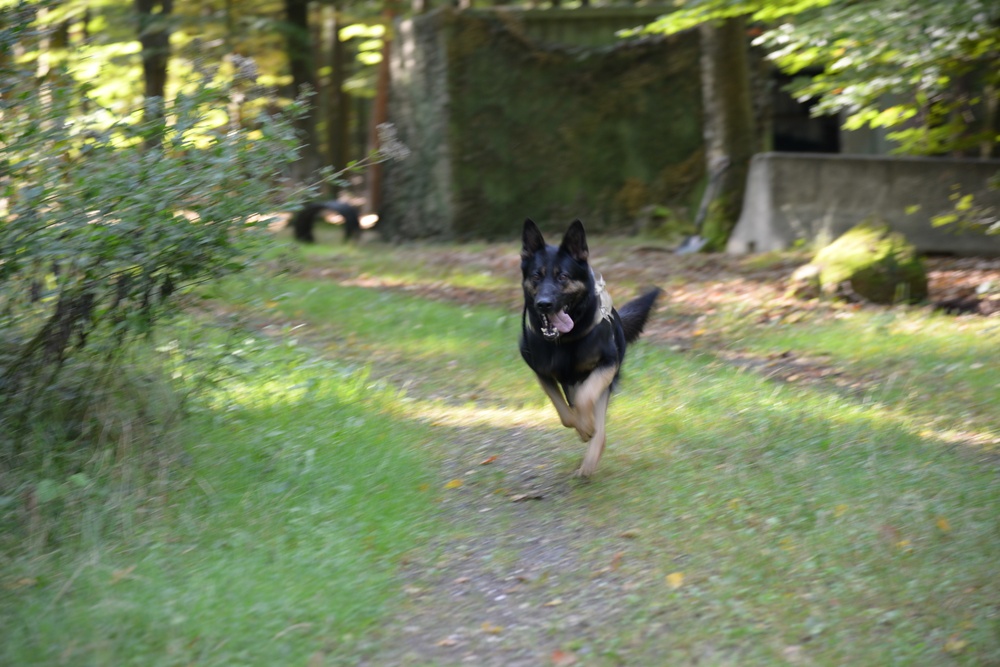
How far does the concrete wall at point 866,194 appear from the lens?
13.9m

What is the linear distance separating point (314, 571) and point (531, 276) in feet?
7.82

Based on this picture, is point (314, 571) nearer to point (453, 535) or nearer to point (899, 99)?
point (453, 535)

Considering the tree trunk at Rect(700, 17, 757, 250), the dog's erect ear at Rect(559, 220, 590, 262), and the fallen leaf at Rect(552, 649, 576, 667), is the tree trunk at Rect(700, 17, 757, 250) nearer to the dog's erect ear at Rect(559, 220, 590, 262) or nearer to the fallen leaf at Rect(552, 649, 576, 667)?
the dog's erect ear at Rect(559, 220, 590, 262)

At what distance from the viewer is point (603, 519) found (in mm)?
5781

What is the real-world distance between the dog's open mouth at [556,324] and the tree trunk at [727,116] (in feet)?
31.3

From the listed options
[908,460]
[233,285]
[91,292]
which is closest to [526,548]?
[908,460]

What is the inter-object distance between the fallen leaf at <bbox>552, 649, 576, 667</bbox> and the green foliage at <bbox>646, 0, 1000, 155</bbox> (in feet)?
28.9

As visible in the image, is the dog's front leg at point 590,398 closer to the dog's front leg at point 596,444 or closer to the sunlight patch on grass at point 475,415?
the dog's front leg at point 596,444

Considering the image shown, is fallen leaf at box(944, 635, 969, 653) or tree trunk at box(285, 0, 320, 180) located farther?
tree trunk at box(285, 0, 320, 180)

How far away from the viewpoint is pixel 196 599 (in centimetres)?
459

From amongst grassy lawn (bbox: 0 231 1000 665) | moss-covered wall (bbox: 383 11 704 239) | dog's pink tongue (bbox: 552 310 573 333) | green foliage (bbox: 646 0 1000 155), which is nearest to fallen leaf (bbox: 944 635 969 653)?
grassy lawn (bbox: 0 231 1000 665)

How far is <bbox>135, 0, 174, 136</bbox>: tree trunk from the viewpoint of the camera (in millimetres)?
17062

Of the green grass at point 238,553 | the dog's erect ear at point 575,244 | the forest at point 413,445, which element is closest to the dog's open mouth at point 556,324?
the dog's erect ear at point 575,244

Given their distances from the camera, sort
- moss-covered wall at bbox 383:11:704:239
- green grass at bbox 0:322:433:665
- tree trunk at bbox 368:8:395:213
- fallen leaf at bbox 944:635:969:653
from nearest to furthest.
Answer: fallen leaf at bbox 944:635:969:653 < green grass at bbox 0:322:433:665 < moss-covered wall at bbox 383:11:704:239 < tree trunk at bbox 368:8:395:213
